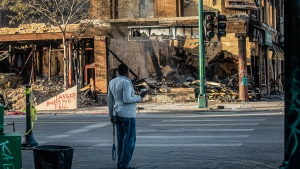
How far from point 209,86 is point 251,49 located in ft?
18.1

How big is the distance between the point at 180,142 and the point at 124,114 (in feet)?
14.8

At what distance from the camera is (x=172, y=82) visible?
36500mm

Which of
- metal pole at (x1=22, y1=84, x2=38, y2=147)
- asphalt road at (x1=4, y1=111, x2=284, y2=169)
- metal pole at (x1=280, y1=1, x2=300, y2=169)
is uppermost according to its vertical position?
metal pole at (x1=280, y1=1, x2=300, y2=169)

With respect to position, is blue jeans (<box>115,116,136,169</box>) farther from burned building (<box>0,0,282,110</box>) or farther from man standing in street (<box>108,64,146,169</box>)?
burned building (<box>0,0,282,110</box>)

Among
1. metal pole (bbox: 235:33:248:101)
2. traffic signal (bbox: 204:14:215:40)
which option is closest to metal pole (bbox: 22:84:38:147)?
traffic signal (bbox: 204:14:215:40)

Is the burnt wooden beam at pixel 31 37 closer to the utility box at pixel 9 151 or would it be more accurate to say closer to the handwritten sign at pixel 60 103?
the handwritten sign at pixel 60 103

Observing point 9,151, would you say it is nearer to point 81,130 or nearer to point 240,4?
point 81,130

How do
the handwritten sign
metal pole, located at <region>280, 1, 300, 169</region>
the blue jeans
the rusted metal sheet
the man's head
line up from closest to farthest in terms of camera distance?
metal pole, located at <region>280, 1, 300, 169</region>
the blue jeans
the man's head
the handwritten sign
the rusted metal sheet

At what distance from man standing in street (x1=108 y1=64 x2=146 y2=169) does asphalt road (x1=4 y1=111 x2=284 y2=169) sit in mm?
773

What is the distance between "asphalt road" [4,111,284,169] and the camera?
1145 cm

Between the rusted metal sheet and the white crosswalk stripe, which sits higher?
the rusted metal sheet

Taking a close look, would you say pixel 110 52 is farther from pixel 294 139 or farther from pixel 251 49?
pixel 294 139

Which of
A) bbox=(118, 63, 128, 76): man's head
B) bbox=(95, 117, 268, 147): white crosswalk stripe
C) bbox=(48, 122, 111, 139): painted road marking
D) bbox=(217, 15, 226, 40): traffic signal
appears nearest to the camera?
bbox=(118, 63, 128, 76): man's head

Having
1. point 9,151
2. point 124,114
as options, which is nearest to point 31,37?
point 124,114
